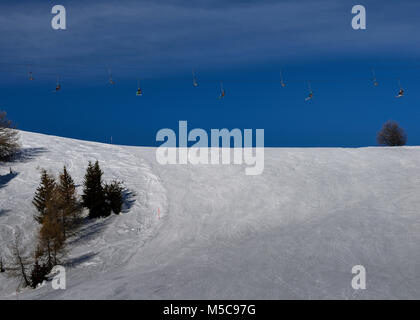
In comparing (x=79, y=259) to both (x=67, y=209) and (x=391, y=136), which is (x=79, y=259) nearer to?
(x=67, y=209)

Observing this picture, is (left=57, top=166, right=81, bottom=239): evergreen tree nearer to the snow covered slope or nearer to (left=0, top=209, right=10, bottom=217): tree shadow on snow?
the snow covered slope

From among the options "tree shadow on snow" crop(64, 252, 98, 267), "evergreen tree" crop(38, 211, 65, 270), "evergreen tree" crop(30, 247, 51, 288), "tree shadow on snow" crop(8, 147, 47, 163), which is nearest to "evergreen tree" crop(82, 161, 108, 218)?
"tree shadow on snow" crop(64, 252, 98, 267)

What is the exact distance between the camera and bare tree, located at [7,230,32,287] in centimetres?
2069

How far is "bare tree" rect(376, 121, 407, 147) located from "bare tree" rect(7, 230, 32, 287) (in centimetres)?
6227

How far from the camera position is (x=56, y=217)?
22562mm

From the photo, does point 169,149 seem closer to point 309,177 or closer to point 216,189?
point 216,189

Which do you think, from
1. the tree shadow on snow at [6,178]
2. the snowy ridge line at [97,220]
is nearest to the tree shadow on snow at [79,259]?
the snowy ridge line at [97,220]

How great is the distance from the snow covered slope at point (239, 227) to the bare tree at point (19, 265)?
548 millimetres

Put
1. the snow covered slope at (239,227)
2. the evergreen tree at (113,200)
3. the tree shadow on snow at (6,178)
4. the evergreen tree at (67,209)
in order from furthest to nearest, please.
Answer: the tree shadow on snow at (6,178), the evergreen tree at (113,200), the evergreen tree at (67,209), the snow covered slope at (239,227)

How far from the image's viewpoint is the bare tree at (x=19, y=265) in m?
20.7

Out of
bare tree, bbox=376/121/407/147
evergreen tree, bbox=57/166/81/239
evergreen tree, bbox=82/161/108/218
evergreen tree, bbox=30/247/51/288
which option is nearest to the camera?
evergreen tree, bbox=30/247/51/288

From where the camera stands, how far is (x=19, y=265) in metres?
21.9

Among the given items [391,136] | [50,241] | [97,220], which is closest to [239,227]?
[97,220]

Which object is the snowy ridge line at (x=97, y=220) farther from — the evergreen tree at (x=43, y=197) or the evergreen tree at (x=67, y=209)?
the evergreen tree at (x=67, y=209)
